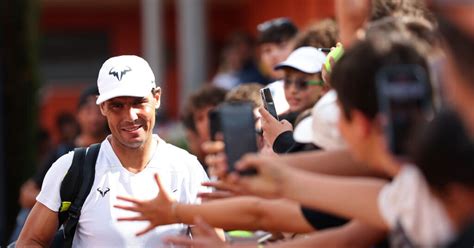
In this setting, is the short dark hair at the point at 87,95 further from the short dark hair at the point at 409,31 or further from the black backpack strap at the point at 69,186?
the short dark hair at the point at 409,31

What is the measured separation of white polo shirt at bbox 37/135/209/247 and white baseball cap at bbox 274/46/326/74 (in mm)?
852

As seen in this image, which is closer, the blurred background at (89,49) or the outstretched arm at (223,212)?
the outstretched arm at (223,212)

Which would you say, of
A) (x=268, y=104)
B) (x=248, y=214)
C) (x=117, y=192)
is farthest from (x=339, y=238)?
(x=117, y=192)

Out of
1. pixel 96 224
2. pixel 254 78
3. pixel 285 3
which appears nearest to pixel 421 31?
pixel 96 224

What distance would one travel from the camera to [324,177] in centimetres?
372

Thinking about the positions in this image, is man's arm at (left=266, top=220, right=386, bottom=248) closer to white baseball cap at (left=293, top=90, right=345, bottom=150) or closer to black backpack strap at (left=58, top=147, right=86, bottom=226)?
white baseball cap at (left=293, top=90, right=345, bottom=150)

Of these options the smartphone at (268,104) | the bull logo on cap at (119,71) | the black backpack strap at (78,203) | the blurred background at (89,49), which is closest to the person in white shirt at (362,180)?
the smartphone at (268,104)

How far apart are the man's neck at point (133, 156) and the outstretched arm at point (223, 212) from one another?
143 centimetres

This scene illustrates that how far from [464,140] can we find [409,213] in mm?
329

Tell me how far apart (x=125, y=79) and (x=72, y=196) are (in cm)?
63

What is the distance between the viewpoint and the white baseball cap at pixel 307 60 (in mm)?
6152

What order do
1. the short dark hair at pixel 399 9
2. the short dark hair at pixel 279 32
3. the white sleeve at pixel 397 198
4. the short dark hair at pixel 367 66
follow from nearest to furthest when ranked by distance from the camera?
1. the white sleeve at pixel 397 198
2. the short dark hair at pixel 367 66
3. the short dark hair at pixel 399 9
4. the short dark hair at pixel 279 32

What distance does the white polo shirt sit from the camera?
5.50 meters

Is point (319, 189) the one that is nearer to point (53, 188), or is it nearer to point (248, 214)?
point (248, 214)
